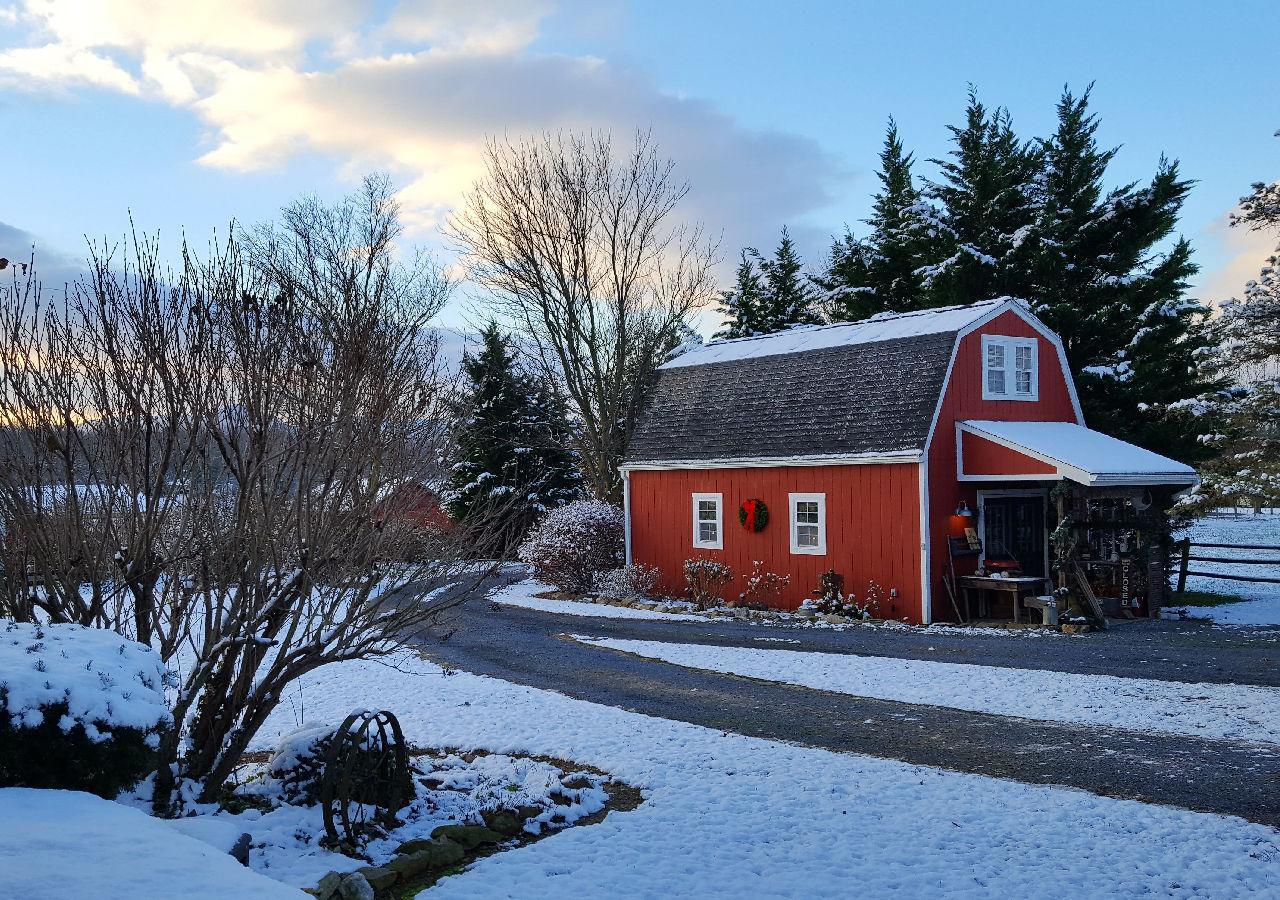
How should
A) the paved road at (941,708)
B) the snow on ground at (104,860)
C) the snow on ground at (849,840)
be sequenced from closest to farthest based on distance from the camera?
Result: the snow on ground at (104,860) → the snow on ground at (849,840) → the paved road at (941,708)

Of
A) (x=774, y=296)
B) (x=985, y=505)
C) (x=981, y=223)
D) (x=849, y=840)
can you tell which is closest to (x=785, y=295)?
(x=774, y=296)

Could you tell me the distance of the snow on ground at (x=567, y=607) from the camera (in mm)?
19344

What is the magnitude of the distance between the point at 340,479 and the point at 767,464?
1361cm

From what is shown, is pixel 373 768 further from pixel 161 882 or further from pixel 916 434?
pixel 916 434

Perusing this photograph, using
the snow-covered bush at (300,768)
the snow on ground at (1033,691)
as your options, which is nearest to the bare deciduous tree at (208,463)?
the snow-covered bush at (300,768)

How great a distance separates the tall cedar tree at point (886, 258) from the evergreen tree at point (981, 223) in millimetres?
1592

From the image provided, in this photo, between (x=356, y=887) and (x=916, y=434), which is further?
(x=916, y=434)

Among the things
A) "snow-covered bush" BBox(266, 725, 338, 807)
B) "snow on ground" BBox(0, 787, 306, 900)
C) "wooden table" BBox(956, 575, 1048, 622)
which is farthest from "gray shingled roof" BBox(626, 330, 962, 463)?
"snow on ground" BBox(0, 787, 306, 900)

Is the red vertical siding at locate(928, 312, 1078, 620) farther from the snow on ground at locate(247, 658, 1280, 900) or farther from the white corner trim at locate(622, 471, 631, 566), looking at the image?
the snow on ground at locate(247, 658, 1280, 900)

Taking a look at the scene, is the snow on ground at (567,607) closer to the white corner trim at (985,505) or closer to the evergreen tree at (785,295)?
the white corner trim at (985,505)

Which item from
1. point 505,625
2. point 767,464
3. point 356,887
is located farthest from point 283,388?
point 767,464

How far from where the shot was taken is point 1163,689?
10930mm

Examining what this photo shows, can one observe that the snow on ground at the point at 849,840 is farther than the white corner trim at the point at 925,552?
No

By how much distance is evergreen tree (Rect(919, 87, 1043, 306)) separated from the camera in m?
25.2
